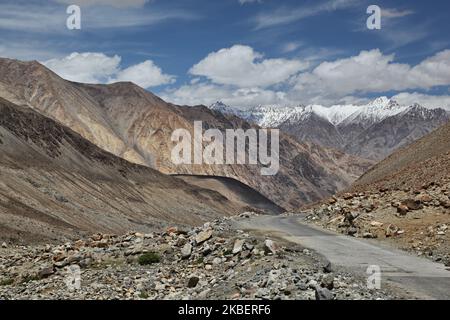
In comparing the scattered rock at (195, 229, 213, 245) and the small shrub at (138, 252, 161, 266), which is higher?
the scattered rock at (195, 229, 213, 245)

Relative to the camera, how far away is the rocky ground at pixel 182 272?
15242mm

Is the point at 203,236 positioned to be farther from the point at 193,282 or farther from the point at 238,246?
the point at 193,282

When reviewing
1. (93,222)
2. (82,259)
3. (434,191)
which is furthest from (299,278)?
(93,222)

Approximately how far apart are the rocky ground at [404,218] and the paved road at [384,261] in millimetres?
983

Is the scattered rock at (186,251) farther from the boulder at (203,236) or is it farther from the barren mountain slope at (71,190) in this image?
the barren mountain slope at (71,190)

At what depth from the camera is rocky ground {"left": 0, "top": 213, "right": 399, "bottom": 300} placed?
15.2 metres

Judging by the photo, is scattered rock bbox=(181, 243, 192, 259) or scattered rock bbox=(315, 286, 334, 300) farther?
scattered rock bbox=(181, 243, 192, 259)

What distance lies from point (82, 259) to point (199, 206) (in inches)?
4544

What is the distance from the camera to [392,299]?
45.9ft

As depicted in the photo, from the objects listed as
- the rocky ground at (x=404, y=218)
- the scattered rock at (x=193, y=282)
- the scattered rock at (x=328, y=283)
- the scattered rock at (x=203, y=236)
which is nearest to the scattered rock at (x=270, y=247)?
the scattered rock at (x=193, y=282)

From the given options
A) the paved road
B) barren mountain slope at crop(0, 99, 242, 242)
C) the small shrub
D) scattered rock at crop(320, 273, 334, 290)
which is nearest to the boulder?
the small shrub

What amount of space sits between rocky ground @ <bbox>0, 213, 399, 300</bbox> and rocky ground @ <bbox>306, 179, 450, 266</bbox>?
6.10m

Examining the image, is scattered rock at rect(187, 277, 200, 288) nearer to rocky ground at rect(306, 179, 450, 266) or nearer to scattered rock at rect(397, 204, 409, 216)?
rocky ground at rect(306, 179, 450, 266)
